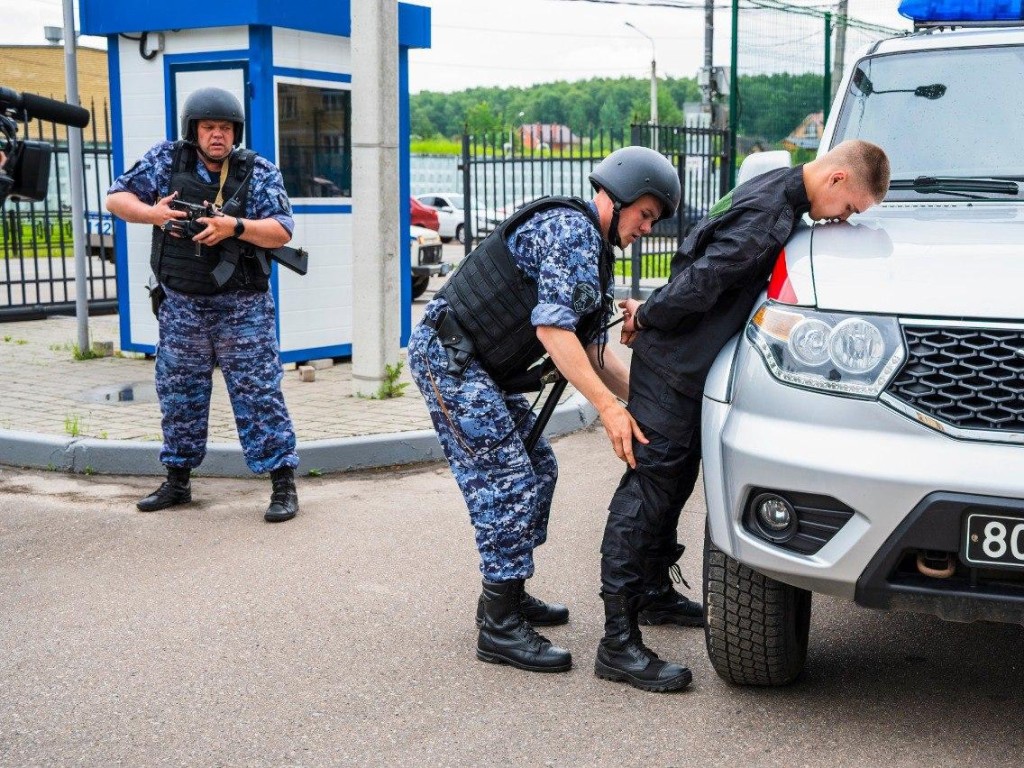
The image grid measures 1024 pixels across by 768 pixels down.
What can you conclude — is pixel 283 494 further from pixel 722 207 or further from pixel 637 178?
pixel 722 207

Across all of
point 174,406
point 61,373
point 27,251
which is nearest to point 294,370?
point 61,373

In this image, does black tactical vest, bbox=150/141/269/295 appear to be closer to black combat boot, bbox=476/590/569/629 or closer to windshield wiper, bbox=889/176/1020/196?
black combat boot, bbox=476/590/569/629

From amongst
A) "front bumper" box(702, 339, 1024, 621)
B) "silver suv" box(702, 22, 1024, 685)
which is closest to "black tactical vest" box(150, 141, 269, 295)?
"silver suv" box(702, 22, 1024, 685)

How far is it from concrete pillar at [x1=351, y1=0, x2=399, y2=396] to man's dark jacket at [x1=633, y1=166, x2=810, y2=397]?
4288mm

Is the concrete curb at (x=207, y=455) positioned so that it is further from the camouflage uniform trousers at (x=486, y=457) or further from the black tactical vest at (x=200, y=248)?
the camouflage uniform trousers at (x=486, y=457)

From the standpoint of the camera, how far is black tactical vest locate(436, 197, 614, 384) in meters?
3.64

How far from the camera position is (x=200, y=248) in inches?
207

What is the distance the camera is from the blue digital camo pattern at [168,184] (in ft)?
17.7

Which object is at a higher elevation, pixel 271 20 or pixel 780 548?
pixel 271 20

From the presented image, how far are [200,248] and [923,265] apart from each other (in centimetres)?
326

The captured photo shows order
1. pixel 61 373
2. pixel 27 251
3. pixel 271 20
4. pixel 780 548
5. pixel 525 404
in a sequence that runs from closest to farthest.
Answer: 1. pixel 780 548
2. pixel 525 404
3. pixel 271 20
4. pixel 61 373
5. pixel 27 251

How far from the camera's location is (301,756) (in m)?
3.10

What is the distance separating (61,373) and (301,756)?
20.6ft

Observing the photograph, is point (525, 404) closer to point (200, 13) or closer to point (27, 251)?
point (200, 13)
